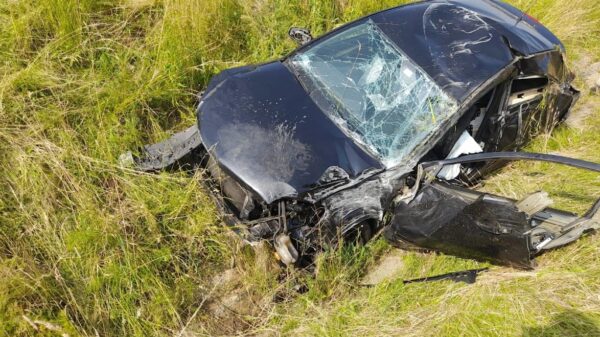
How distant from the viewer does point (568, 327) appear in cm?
262

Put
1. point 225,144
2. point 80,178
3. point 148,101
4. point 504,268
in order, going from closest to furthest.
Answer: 1. point 225,144
2. point 504,268
3. point 80,178
4. point 148,101

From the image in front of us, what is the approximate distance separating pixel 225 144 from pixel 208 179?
1.24 feet

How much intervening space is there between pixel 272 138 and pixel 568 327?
2022 mm

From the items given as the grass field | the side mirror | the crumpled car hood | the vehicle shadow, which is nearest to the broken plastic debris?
the grass field

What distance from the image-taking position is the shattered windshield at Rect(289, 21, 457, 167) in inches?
113

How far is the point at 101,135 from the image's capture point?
3.45 meters

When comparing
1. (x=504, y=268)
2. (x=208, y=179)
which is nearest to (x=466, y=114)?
(x=504, y=268)

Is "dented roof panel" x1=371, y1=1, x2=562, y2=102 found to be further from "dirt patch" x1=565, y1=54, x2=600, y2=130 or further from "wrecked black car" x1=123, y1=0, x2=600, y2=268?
"dirt patch" x1=565, y1=54, x2=600, y2=130

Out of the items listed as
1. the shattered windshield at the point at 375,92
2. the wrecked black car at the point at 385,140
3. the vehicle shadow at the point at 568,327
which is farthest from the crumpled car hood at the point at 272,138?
the vehicle shadow at the point at 568,327

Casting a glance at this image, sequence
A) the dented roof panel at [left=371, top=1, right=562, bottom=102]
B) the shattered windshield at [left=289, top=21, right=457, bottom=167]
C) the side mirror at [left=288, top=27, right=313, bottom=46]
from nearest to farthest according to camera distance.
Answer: the shattered windshield at [left=289, top=21, right=457, bottom=167]
the dented roof panel at [left=371, top=1, right=562, bottom=102]
the side mirror at [left=288, top=27, right=313, bottom=46]

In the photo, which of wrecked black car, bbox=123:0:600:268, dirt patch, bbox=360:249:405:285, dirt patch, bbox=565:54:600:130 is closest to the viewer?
wrecked black car, bbox=123:0:600:268

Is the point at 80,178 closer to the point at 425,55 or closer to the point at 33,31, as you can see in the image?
the point at 33,31

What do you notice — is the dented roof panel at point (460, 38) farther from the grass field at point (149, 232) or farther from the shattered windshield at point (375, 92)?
the grass field at point (149, 232)

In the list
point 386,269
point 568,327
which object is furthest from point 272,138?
point 568,327
